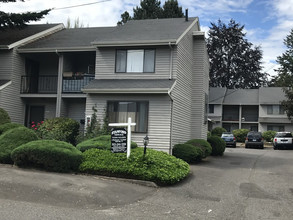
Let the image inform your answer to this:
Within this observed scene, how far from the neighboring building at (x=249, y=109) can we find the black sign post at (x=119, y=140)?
3578cm

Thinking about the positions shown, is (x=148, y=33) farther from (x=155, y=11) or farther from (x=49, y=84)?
(x=155, y=11)

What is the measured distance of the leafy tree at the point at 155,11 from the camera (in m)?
44.1

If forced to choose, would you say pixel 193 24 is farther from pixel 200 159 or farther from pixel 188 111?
pixel 200 159

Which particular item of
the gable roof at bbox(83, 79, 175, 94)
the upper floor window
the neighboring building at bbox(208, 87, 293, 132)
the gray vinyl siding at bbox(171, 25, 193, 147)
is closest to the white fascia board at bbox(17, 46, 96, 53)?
the gable roof at bbox(83, 79, 175, 94)

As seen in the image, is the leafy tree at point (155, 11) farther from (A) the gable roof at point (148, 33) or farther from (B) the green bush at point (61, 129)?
(B) the green bush at point (61, 129)

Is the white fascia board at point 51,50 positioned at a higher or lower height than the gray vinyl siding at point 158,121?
higher

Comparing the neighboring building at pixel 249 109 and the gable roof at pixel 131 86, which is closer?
the gable roof at pixel 131 86

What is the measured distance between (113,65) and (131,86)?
2291mm

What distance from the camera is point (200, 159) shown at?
679 inches

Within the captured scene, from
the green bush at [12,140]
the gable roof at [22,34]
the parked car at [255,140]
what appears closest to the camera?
the green bush at [12,140]

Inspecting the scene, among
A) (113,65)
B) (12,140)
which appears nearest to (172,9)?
(113,65)

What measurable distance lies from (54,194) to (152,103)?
8.51 meters

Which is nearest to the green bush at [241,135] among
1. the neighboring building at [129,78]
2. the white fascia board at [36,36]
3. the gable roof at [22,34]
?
the neighboring building at [129,78]

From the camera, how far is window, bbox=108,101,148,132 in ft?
54.4
